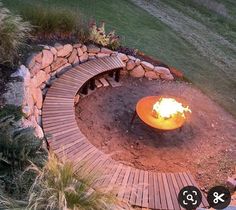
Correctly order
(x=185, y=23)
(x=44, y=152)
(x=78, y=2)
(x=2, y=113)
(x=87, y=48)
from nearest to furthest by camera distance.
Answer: (x=44, y=152) < (x=2, y=113) < (x=87, y=48) < (x=78, y=2) < (x=185, y=23)

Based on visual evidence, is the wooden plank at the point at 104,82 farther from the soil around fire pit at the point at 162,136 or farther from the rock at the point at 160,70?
the rock at the point at 160,70

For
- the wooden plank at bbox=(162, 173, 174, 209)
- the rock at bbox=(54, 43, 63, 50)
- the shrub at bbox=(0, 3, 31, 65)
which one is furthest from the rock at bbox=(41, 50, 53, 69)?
the wooden plank at bbox=(162, 173, 174, 209)

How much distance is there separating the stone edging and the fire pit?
159 cm

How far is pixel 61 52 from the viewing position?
7.17 m

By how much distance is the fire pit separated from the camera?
20.5 feet

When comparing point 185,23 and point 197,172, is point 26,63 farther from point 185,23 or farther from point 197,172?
point 185,23

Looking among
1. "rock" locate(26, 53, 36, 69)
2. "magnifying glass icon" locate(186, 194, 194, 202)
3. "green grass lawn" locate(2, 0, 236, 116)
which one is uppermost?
"magnifying glass icon" locate(186, 194, 194, 202)

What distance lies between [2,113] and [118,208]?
2254 mm

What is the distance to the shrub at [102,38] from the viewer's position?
25.7 ft

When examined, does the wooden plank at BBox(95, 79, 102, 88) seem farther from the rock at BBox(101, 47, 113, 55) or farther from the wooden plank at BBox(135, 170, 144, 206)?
the wooden plank at BBox(135, 170, 144, 206)

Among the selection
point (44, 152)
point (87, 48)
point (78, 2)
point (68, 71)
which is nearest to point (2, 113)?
point (44, 152)

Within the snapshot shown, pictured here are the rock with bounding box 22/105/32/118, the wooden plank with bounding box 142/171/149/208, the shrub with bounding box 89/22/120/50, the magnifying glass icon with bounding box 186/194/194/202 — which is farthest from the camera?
the shrub with bounding box 89/22/120/50

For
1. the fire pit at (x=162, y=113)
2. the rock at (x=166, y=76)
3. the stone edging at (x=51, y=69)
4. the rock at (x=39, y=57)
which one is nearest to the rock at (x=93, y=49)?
the stone edging at (x=51, y=69)

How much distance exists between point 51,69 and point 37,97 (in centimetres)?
100
